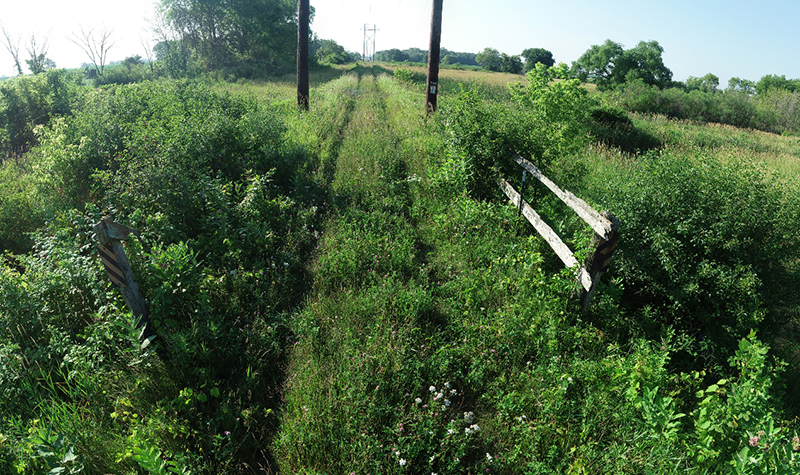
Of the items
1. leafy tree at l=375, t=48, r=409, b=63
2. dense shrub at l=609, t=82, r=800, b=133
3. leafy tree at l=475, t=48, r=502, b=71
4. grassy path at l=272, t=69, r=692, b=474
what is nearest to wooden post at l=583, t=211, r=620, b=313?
grassy path at l=272, t=69, r=692, b=474

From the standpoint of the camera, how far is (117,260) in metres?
3.37

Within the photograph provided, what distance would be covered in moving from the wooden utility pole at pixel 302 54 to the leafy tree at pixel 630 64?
4584 cm

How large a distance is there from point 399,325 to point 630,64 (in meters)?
63.3

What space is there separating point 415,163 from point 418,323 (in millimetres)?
5499

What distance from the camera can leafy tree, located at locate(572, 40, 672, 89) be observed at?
49000mm

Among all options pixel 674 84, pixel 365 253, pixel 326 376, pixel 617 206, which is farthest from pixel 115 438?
pixel 674 84

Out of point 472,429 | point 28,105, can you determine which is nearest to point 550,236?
point 472,429

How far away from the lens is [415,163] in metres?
8.84

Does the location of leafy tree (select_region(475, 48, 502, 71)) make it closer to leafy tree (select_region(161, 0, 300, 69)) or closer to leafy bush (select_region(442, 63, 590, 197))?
leafy tree (select_region(161, 0, 300, 69))

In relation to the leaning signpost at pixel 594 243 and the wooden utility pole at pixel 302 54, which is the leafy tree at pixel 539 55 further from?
the leaning signpost at pixel 594 243

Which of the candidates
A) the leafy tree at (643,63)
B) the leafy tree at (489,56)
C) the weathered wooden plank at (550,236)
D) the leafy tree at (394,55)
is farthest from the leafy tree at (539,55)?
the weathered wooden plank at (550,236)

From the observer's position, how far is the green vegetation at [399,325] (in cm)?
271

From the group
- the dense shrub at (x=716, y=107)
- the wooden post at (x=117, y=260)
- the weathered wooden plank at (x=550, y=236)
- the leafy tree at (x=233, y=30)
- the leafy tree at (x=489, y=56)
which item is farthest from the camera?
the leafy tree at (x=489, y=56)

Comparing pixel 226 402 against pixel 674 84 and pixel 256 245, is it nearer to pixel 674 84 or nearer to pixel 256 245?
pixel 256 245
